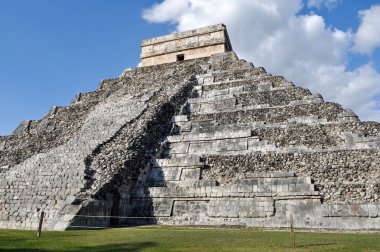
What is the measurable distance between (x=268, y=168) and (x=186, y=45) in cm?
1331

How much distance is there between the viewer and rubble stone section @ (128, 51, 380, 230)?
10.0 metres

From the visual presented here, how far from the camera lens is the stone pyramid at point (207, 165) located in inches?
399

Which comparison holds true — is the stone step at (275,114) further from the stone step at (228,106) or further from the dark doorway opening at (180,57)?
the dark doorway opening at (180,57)

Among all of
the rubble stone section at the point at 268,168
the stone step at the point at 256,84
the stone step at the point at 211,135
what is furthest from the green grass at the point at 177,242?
the stone step at the point at 256,84

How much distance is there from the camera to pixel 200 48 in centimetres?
2242

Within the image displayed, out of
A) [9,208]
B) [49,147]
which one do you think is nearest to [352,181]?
[9,208]

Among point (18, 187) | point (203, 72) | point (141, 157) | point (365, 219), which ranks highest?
point (203, 72)

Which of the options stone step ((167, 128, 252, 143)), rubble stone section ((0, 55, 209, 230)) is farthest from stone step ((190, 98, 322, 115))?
stone step ((167, 128, 252, 143))

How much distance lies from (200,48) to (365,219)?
602 inches

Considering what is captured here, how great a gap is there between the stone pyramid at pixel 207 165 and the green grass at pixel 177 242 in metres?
1.84

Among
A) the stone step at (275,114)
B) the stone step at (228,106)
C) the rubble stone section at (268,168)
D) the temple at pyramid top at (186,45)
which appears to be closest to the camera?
the rubble stone section at (268,168)

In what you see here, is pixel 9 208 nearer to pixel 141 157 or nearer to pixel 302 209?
pixel 141 157

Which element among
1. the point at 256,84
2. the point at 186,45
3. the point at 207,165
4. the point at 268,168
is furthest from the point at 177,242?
the point at 186,45

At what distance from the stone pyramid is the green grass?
1.84 m
